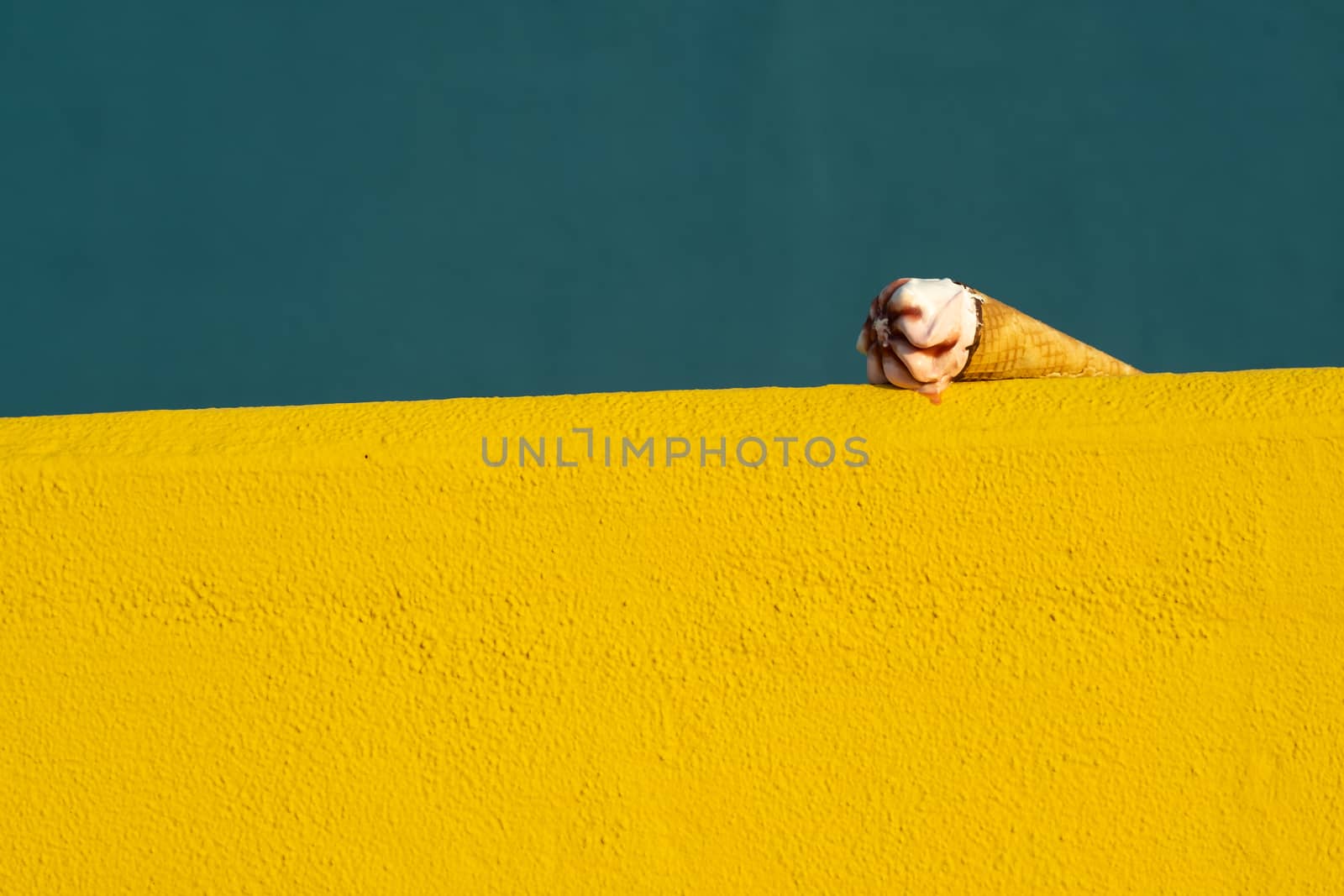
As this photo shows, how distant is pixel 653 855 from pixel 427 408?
0.65 meters

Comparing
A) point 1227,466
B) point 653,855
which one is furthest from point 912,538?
point 653,855

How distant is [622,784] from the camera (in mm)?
1384

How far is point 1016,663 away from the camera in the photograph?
1.36 m

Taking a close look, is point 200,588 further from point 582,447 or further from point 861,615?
point 861,615

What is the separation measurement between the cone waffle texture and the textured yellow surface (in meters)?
0.10

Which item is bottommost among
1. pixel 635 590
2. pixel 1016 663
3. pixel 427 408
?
pixel 1016 663

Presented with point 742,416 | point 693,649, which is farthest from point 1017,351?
point 693,649

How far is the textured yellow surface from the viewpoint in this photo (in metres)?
1.34

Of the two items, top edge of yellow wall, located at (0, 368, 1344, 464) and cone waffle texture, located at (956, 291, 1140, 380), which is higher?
cone waffle texture, located at (956, 291, 1140, 380)

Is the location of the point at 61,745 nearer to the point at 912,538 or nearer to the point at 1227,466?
the point at 912,538

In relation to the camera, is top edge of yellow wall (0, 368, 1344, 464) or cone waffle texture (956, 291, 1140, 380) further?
cone waffle texture (956, 291, 1140, 380)

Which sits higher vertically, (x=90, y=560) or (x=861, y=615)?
(x=90, y=560)

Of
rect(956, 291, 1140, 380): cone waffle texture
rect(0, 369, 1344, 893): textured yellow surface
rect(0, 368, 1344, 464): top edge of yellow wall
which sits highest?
rect(956, 291, 1140, 380): cone waffle texture

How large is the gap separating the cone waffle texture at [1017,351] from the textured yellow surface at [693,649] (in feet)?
0.34
